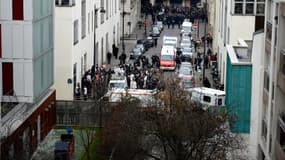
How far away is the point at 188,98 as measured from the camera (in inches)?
1293

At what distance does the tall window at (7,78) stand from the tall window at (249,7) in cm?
2005

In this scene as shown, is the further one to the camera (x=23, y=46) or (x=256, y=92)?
(x=256, y=92)

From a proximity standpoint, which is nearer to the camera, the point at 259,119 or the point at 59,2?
the point at 259,119

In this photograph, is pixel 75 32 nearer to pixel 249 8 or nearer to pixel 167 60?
pixel 249 8

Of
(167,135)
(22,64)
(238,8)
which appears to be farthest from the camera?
(238,8)

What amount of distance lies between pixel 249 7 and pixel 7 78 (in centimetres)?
2033

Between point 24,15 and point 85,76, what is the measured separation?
16936 mm

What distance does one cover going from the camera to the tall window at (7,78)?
30672 millimetres

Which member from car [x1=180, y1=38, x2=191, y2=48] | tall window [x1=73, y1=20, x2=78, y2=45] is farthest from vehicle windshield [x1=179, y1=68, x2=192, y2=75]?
car [x1=180, y1=38, x2=191, y2=48]

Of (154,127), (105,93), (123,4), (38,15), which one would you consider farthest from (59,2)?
(123,4)

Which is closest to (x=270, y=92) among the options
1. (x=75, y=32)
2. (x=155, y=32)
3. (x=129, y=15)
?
(x=75, y=32)

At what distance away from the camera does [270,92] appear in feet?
91.0

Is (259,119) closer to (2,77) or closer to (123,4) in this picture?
(2,77)

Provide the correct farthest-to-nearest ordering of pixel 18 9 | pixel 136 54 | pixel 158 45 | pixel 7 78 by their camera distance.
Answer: pixel 158 45 → pixel 136 54 → pixel 7 78 → pixel 18 9
